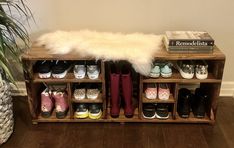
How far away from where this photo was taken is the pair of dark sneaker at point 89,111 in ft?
6.36

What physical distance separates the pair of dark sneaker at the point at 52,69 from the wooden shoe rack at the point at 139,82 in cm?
3

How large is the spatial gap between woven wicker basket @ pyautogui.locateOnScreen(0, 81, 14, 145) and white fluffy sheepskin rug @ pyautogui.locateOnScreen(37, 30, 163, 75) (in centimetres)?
36

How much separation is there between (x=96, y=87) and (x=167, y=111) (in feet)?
1.67

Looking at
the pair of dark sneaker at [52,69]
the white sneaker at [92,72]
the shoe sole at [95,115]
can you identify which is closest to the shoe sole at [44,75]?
the pair of dark sneaker at [52,69]

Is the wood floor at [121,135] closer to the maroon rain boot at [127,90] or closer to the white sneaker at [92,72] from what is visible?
the maroon rain boot at [127,90]

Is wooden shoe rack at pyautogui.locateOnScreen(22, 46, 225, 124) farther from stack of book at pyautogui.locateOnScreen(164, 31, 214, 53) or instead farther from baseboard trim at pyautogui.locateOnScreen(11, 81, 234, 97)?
baseboard trim at pyautogui.locateOnScreen(11, 81, 234, 97)

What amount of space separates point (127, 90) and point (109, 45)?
310mm

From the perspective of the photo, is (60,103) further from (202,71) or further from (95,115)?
(202,71)

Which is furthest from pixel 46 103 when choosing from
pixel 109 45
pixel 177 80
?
pixel 177 80

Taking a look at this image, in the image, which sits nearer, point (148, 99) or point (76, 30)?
point (148, 99)

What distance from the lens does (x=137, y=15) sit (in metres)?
2.06

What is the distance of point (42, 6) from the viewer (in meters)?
2.04

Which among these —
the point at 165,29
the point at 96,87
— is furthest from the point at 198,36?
the point at 96,87

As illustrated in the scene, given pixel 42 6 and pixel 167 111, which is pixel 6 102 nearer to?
pixel 42 6
